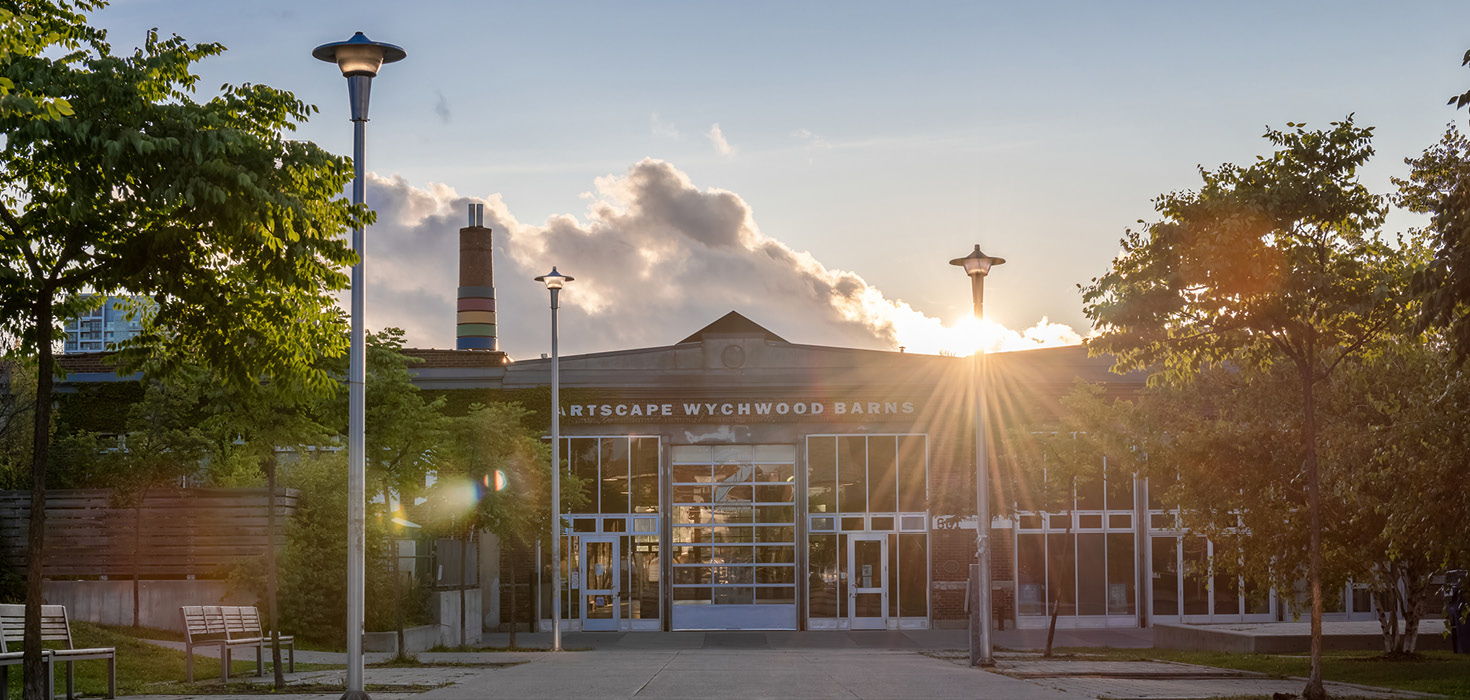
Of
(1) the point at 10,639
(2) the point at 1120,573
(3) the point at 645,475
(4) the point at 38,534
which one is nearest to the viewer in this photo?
(4) the point at 38,534

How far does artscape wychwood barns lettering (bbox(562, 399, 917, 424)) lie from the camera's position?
44125mm

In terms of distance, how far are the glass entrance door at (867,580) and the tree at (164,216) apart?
29.4 m

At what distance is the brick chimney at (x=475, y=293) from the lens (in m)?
61.2

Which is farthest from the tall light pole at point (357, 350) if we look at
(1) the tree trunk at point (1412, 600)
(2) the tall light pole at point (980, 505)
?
(1) the tree trunk at point (1412, 600)

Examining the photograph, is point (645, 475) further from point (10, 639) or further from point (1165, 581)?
point (10, 639)

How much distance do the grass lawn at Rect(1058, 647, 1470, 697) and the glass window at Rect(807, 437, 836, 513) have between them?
42.3ft

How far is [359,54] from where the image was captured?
53.0 ft

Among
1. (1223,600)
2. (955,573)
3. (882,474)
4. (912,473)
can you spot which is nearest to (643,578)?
(882,474)

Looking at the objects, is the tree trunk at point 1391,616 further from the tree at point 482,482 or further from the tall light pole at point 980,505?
the tree at point 482,482

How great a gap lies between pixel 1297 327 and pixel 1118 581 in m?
27.3

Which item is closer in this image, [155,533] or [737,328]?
[155,533]

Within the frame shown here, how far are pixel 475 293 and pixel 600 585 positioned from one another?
20765mm

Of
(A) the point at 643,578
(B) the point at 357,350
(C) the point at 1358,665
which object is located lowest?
(C) the point at 1358,665

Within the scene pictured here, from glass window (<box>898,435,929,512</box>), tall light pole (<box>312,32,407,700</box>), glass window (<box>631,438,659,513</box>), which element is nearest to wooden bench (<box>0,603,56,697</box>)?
tall light pole (<box>312,32,407,700</box>)
